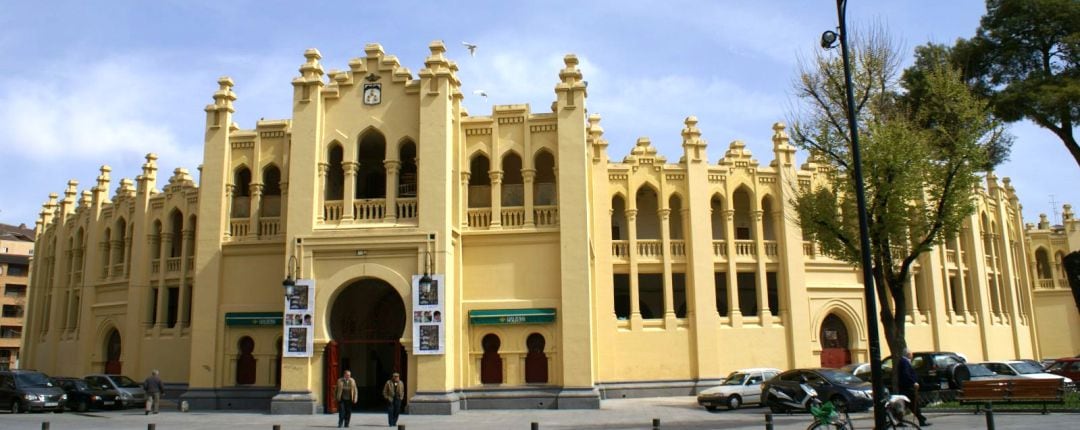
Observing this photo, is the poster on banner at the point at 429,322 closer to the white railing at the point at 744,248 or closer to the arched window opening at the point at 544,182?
the arched window opening at the point at 544,182

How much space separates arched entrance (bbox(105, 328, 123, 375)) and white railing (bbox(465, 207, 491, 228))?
18.0 metres

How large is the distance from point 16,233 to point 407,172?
8110 cm

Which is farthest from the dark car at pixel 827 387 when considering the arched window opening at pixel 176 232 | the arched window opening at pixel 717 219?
the arched window opening at pixel 176 232

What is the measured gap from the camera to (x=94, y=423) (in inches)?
921

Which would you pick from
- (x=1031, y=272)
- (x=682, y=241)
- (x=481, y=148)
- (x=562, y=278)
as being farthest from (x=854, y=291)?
(x=1031, y=272)

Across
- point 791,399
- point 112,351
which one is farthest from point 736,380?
point 112,351

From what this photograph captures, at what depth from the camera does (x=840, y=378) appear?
77.8ft

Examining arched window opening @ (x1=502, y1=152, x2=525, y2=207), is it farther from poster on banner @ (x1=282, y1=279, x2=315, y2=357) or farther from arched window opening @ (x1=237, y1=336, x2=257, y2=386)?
arched window opening @ (x1=237, y1=336, x2=257, y2=386)

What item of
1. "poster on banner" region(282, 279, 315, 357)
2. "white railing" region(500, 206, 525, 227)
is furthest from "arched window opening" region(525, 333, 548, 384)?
"poster on banner" region(282, 279, 315, 357)

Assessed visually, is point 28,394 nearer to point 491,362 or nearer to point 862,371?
point 491,362

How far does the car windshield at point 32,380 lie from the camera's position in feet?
93.8

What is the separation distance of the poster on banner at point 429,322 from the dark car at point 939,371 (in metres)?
14.0

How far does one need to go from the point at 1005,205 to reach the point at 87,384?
43.4 metres

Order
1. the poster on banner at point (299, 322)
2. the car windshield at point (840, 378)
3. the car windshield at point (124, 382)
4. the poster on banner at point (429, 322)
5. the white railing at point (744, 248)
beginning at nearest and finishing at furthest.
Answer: the car windshield at point (840, 378) < the poster on banner at point (429, 322) < the poster on banner at point (299, 322) < the car windshield at point (124, 382) < the white railing at point (744, 248)
